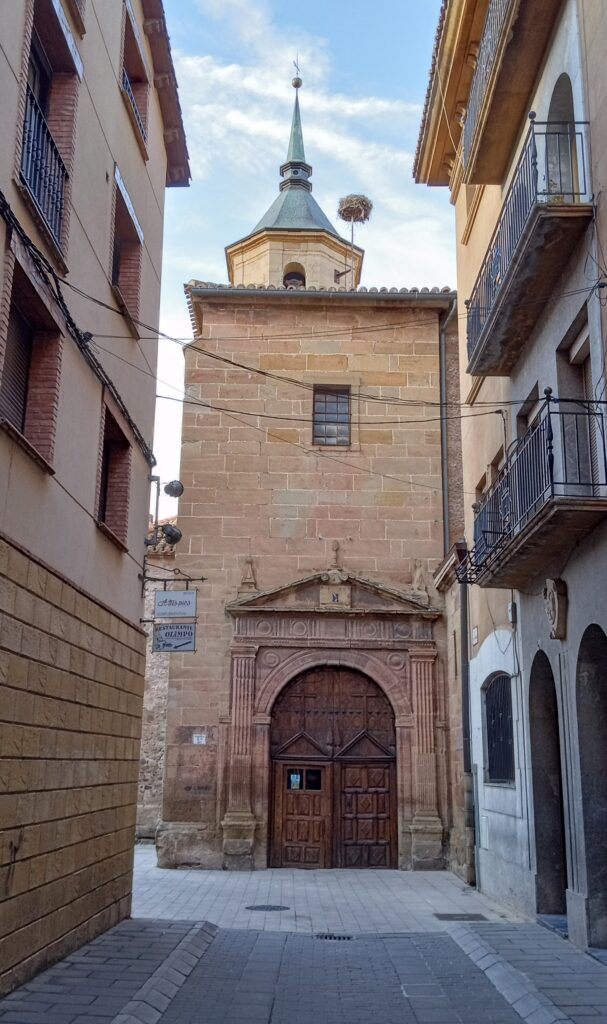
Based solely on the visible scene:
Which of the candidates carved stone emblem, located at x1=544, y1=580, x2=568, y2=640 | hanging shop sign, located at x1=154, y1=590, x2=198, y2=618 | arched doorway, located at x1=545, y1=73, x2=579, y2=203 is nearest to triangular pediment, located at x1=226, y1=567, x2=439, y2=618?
hanging shop sign, located at x1=154, y1=590, x2=198, y2=618

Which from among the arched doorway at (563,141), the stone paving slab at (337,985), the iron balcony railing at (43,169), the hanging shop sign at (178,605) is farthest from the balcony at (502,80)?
the stone paving slab at (337,985)

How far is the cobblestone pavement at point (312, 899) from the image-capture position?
11781 mm

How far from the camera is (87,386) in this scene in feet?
31.2

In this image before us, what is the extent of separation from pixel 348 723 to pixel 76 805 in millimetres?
10029

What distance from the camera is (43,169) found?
27.1 feet

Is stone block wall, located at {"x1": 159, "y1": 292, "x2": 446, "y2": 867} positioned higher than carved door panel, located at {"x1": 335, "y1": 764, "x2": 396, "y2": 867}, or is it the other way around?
stone block wall, located at {"x1": 159, "y1": 292, "x2": 446, "y2": 867}

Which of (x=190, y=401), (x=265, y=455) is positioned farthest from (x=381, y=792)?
(x=190, y=401)

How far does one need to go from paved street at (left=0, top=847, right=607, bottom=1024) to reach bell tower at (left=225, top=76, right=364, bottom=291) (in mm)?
18678

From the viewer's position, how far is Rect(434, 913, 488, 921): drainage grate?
1202 centimetres

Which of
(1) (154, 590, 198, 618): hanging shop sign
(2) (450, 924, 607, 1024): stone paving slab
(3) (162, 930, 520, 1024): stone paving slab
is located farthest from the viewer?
(1) (154, 590, 198, 618): hanging shop sign

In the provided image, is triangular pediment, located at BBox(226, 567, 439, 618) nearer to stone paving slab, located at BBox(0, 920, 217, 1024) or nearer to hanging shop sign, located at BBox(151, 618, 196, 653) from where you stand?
hanging shop sign, located at BBox(151, 618, 196, 653)

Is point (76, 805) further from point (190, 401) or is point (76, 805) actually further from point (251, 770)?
point (190, 401)

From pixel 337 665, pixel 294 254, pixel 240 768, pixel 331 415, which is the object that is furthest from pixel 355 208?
pixel 240 768

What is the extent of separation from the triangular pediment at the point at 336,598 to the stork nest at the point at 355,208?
40.1 feet
